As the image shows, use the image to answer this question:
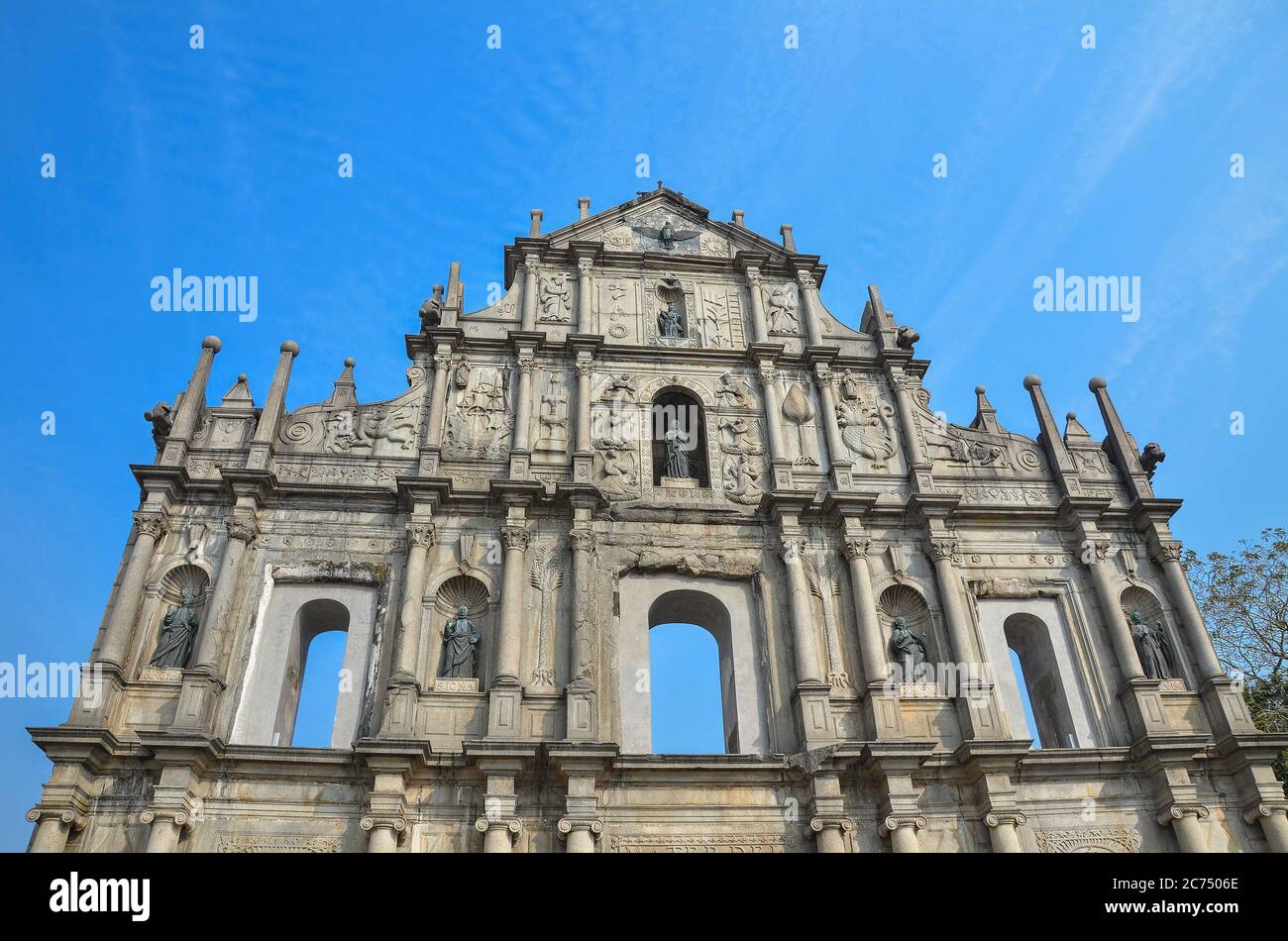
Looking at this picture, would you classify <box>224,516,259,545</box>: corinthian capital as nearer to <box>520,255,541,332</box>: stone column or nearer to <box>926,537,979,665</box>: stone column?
<box>520,255,541,332</box>: stone column

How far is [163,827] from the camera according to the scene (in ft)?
41.3

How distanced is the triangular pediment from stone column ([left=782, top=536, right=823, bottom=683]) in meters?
7.40

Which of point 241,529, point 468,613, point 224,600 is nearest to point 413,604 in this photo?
point 468,613

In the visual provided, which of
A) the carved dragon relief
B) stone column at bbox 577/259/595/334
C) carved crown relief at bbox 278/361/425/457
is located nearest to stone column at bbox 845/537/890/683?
the carved dragon relief

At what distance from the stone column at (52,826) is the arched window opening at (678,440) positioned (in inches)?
388

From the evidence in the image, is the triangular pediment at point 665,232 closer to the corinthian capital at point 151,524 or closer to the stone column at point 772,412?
the stone column at point 772,412

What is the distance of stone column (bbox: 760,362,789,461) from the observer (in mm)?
17609

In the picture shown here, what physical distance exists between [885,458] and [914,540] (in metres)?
1.85

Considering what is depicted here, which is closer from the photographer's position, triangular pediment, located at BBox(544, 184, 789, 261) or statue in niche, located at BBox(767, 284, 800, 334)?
statue in niche, located at BBox(767, 284, 800, 334)

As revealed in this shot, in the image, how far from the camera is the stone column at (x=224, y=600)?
14.3 meters

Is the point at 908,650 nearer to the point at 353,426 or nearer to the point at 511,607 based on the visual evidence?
the point at 511,607

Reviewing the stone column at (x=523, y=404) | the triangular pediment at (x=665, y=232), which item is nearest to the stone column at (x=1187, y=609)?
the triangular pediment at (x=665, y=232)
